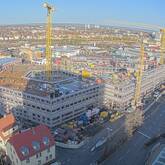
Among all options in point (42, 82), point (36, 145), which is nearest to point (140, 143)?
point (36, 145)

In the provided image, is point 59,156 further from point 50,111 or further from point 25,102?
point 25,102

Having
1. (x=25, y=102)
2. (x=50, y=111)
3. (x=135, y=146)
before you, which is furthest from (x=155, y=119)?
(x=25, y=102)

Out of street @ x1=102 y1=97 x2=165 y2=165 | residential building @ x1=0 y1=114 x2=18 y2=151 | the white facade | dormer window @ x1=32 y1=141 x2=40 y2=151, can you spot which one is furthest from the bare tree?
residential building @ x1=0 y1=114 x2=18 y2=151

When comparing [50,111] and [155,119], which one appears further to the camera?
[155,119]

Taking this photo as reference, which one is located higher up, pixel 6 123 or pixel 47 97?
pixel 47 97

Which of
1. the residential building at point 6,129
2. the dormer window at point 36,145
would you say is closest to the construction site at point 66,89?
the residential building at point 6,129

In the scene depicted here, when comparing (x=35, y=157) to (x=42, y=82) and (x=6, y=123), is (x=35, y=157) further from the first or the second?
(x=42, y=82)

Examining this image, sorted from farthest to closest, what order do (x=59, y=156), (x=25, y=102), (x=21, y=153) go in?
(x=25, y=102), (x=59, y=156), (x=21, y=153)

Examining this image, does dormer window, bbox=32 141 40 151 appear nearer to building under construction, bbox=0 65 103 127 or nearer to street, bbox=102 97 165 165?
street, bbox=102 97 165 165

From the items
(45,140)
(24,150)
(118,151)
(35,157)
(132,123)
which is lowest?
(118,151)
